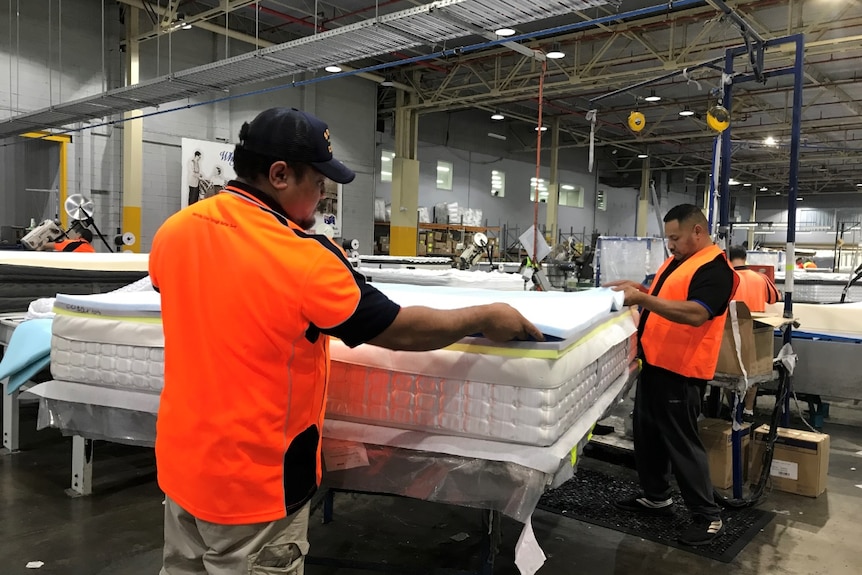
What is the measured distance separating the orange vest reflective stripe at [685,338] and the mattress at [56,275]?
3.80 m

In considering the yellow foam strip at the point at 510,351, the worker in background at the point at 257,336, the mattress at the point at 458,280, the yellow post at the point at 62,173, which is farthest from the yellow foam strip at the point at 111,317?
the yellow post at the point at 62,173

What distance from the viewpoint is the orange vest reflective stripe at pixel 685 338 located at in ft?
10.2

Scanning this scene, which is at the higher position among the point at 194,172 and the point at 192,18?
the point at 192,18

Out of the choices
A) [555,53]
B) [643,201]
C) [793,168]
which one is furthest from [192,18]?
[643,201]

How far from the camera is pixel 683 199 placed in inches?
1025

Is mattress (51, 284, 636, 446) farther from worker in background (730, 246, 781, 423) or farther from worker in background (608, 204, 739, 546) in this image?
worker in background (730, 246, 781, 423)

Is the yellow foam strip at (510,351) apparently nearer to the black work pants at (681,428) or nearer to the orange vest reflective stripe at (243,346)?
the orange vest reflective stripe at (243,346)

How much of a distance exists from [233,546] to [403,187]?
1314cm

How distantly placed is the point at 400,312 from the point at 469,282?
403cm

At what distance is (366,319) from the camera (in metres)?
1.32

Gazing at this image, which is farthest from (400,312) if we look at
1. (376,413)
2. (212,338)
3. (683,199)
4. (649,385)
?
(683,199)

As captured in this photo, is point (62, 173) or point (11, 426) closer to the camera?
point (11, 426)

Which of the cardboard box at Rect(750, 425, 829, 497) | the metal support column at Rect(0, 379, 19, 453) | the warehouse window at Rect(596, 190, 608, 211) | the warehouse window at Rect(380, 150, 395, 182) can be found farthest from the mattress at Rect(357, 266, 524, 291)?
the warehouse window at Rect(596, 190, 608, 211)

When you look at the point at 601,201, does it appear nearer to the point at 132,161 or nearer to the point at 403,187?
the point at 403,187
